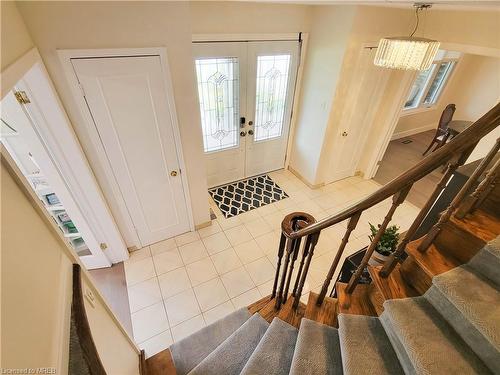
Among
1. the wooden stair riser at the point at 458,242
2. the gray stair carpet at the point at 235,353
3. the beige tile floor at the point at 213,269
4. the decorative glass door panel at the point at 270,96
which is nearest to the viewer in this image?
the wooden stair riser at the point at 458,242

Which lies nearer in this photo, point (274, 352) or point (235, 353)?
point (274, 352)

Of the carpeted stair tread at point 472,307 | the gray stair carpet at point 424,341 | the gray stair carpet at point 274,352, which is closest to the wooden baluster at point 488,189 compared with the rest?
the carpeted stair tread at point 472,307

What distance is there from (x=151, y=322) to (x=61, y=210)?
4.79ft

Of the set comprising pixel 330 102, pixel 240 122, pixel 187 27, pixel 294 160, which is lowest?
pixel 294 160

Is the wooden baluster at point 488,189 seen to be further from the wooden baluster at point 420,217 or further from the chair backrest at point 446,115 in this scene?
the chair backrest at point 446,115

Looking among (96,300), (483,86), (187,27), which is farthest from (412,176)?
(483,86)

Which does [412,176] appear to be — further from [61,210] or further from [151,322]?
[61,210]

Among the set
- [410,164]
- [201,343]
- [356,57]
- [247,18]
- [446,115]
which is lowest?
[201,343]

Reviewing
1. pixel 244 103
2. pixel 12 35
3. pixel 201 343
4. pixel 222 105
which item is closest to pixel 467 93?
pixel 244 103

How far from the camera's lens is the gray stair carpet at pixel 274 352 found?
132 centimetres

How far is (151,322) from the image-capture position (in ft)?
7.52

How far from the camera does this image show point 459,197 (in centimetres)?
114

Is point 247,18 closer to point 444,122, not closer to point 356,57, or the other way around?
point 356,57

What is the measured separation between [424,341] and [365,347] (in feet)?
0.87
